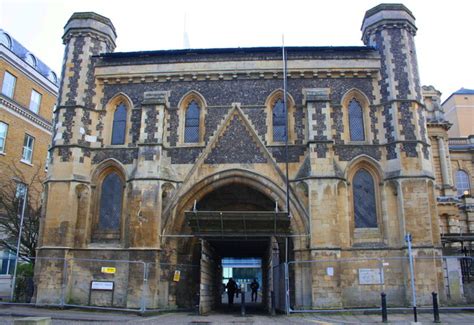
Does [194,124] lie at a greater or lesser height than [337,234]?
greater

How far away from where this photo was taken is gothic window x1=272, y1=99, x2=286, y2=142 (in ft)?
66.6

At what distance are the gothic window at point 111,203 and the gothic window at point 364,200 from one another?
1033 centimetres

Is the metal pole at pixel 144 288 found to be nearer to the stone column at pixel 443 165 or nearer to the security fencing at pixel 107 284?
the security fencing at pixel 107 284

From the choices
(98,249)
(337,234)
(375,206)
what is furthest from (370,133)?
(98,249)

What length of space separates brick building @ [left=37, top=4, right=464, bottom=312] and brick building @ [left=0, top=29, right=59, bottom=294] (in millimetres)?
9707

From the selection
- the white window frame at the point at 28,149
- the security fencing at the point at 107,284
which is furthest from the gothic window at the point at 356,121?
the white window frame at the point at 28,149

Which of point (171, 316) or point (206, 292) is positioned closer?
point (171, 316)

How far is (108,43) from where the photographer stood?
73.7ft

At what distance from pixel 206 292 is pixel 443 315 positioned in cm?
885

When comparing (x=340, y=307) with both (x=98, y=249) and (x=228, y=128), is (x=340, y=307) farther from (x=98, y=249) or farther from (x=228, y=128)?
(x=98, y=249)

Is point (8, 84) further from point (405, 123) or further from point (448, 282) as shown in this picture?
point (448, 282)

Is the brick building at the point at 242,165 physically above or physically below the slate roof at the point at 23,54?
below

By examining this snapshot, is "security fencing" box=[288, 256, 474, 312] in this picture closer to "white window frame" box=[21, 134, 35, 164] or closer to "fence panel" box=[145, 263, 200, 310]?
"fence panel" box=[145, 263, 200, 310]

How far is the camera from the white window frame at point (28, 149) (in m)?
30.7
